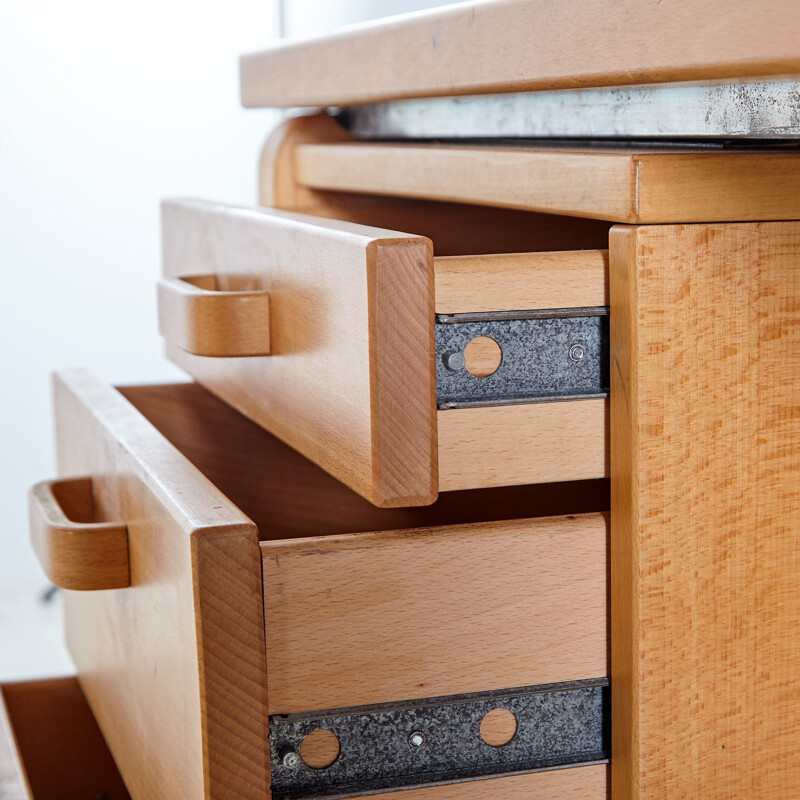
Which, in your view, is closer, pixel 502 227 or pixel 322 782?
pixel 322 782

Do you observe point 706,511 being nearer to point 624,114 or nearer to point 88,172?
point 624,114

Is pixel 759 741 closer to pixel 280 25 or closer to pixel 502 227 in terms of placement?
pixel 502 227

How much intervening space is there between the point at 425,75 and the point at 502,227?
16 cm

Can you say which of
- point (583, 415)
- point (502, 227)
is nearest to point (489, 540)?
point (583, 415)

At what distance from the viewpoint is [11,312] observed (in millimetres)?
1922

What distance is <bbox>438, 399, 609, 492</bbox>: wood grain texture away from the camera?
48 cm

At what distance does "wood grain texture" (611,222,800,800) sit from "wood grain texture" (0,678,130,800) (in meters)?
0.49

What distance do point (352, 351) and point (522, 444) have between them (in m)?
0.08

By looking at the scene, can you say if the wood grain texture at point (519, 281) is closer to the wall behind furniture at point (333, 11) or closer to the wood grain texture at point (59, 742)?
the wall behind furniture at point (333, 11)

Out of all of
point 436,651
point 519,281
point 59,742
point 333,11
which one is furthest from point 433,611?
point 333,11

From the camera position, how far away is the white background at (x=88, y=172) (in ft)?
6.26

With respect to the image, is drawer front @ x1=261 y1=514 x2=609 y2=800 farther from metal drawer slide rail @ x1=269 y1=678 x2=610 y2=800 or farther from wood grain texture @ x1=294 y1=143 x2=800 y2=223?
wood grain texture @ x1=294 y1=143 x2=800 y2=223

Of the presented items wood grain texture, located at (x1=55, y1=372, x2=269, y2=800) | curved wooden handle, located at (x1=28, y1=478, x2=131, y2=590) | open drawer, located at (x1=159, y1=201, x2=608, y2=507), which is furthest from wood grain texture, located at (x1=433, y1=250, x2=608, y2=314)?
curved wooden handle, located at (x1=28, y1=478, x2=131, y2=590)

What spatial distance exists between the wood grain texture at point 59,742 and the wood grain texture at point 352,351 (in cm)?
37
